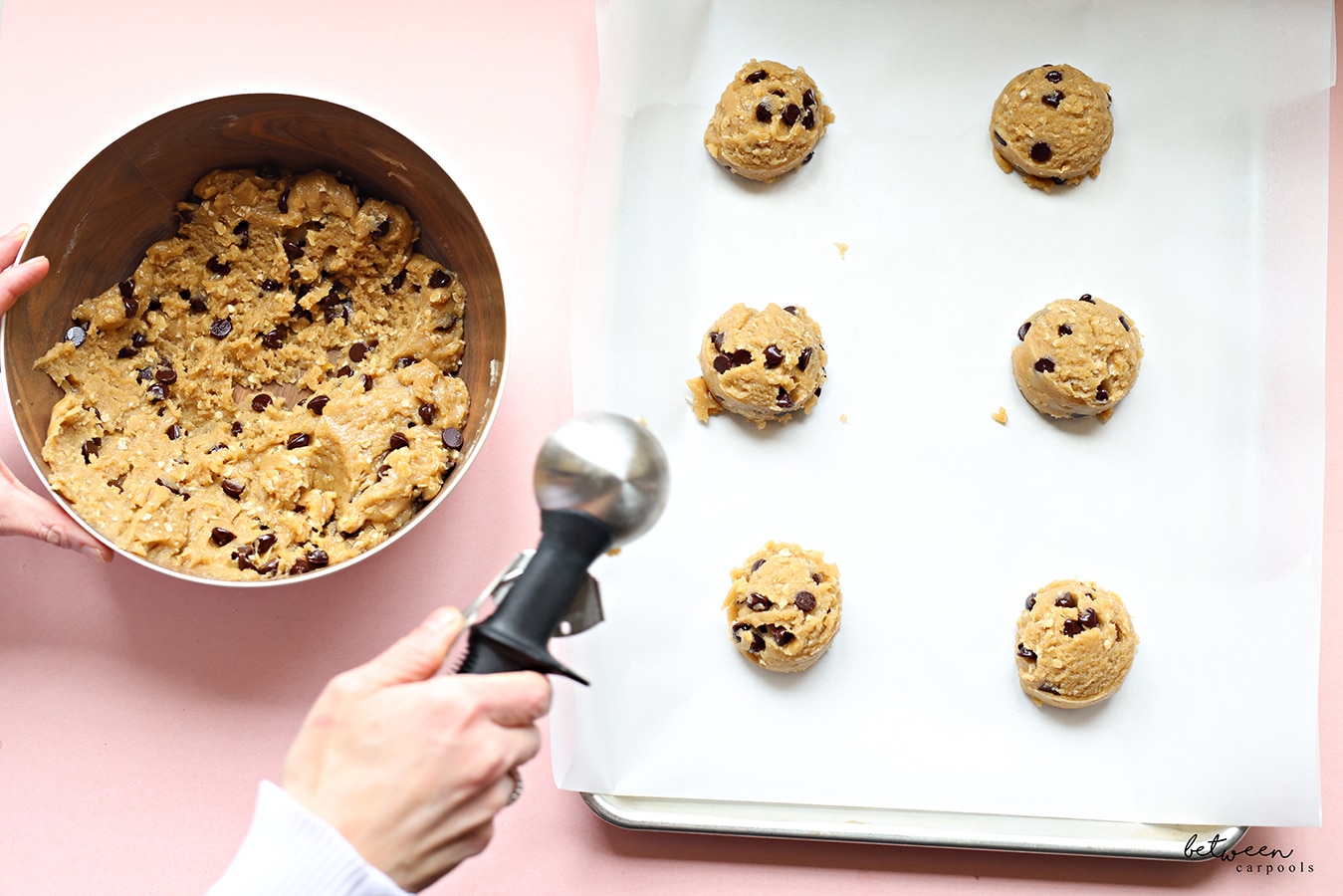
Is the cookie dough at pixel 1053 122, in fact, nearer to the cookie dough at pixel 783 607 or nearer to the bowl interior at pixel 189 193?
the cookie dough at pixel 783 607

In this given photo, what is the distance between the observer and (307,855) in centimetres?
98

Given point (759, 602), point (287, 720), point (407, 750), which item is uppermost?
point (759, 602)

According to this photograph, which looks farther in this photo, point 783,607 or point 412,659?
point 783,607

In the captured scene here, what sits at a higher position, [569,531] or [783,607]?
[569,531]

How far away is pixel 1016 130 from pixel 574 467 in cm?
95

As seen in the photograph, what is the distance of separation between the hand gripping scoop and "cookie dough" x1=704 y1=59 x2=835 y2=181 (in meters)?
0.61

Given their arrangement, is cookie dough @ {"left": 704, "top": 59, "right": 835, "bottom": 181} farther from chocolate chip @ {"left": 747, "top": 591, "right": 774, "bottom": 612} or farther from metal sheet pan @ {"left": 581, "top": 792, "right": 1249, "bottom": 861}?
metal sheet pan @ {"left": 581, "top": 792, "right": 1249, "bottom": 861}

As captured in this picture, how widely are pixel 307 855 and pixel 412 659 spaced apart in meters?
0.21

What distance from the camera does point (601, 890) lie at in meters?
1.63

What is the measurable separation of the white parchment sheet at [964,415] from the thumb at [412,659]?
0.52m

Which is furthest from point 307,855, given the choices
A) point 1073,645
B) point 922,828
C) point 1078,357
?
point 1078,357

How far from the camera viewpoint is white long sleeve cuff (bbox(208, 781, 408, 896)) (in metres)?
0.98

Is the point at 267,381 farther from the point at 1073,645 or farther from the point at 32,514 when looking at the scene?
the point at 1073,645

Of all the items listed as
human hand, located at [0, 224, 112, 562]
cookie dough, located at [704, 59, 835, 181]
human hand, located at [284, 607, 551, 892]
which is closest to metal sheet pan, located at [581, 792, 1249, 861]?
human hand, located at [284, 607, 551, 892]
